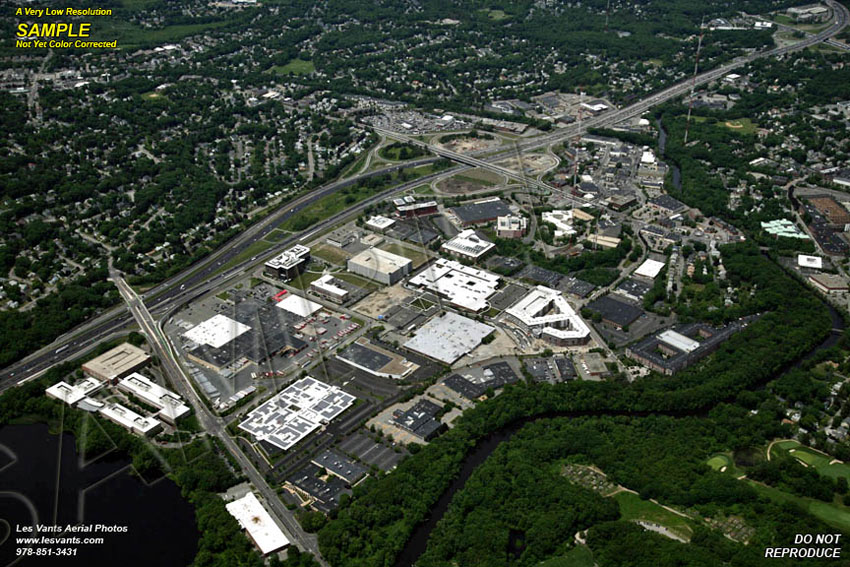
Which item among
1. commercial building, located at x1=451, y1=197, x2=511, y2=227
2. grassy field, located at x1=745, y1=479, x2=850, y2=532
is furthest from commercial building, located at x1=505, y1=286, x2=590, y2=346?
grassy field, located at x1=745, y1=479, x2=850, y2=532

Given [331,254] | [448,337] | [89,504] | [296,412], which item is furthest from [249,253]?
[89,504]

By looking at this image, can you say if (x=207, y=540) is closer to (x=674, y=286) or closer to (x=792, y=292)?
(x=674, y=286)

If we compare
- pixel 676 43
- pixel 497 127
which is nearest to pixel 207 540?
pixel 497 127

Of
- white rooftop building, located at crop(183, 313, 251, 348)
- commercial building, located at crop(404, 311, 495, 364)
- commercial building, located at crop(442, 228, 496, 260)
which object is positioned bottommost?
white rooftop building, located at crop(183, 313, 251, 348)

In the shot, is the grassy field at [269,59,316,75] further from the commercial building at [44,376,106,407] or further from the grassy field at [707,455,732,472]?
the grassy field at [707,455,732,472]

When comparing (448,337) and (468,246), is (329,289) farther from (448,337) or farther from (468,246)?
(468,246)
